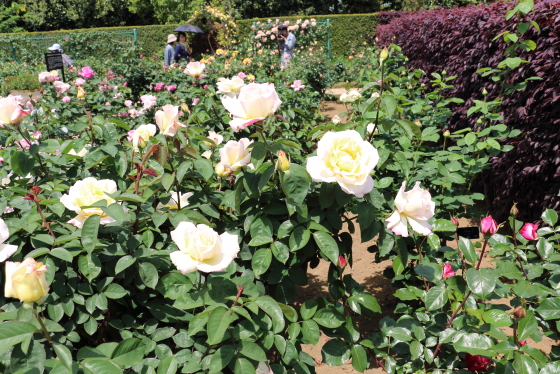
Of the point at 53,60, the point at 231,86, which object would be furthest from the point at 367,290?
the point at 53,60

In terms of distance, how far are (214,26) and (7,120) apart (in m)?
15.3

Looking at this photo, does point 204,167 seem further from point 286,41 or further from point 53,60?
point 286,41

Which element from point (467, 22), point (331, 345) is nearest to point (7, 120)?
point (331, 345)

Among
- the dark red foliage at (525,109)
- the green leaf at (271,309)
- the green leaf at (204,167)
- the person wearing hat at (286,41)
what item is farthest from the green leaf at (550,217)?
the person wearing hat at (286,41)

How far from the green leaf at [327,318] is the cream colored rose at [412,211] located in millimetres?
305

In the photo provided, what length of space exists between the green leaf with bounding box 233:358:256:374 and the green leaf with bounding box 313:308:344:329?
0.91 feet

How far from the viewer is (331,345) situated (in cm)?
123

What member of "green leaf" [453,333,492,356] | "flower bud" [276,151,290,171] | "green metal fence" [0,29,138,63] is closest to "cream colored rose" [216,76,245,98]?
"flower bud" [276,151,290,171]

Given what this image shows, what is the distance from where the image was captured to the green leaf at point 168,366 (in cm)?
97

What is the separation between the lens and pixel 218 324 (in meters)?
0.89

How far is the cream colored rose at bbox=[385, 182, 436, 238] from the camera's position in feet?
3.45

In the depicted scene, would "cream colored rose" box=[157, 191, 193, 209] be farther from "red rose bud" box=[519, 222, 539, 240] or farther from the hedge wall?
the hedge wall

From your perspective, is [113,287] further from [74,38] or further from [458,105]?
[74,38]

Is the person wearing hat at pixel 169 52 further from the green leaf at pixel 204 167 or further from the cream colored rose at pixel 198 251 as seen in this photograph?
the cream colored rose at pixel 198 251
